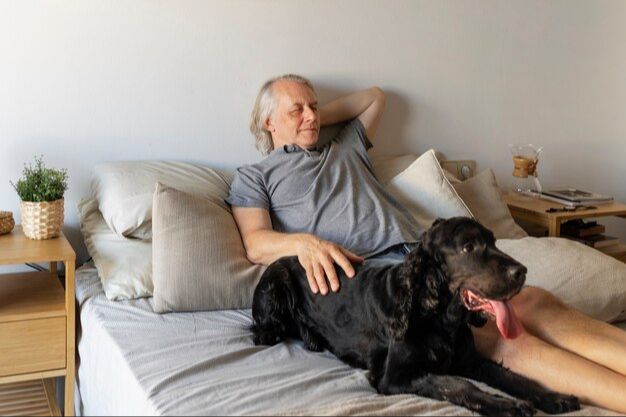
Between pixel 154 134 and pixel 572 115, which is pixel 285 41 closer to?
pixel 154 134

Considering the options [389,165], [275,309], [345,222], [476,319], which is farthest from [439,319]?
[389,165]

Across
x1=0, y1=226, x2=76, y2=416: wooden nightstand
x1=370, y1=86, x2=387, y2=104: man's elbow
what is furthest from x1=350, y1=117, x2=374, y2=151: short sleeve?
x1=0, y1=226, x2=76, y2=416: wooden nightstand

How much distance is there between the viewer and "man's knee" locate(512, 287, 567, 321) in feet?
6.65

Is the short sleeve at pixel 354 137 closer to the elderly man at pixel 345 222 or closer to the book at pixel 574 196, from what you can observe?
the elderly man at pixel 345 222

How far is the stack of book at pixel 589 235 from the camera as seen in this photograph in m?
3.27

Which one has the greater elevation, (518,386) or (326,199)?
(326,199)

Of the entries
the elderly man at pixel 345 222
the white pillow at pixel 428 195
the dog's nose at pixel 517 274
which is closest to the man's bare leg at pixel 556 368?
the elderly man at pixel 345 222

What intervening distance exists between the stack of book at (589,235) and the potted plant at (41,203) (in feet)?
6.71

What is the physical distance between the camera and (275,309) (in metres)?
2.03

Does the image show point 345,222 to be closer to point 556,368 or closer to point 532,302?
point 532,302

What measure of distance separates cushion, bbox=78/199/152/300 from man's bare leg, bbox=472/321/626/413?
0.96m

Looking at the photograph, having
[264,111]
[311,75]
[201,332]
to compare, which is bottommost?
[201,332]

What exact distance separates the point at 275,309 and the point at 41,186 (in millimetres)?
836

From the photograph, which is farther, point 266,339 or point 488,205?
point 488,205
